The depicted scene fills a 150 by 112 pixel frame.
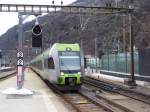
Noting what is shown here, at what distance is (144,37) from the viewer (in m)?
82.6

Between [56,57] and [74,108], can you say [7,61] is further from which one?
[74,108]

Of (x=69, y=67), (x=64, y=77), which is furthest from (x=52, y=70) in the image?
(x=64, y=77)

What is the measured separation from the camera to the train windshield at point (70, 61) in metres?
31.5

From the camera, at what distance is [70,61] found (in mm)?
31797

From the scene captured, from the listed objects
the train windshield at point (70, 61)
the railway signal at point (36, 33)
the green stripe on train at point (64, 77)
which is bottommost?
the green stripe on train at point (64, 77)

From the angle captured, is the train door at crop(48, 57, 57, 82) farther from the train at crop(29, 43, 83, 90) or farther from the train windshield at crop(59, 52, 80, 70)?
the train windshield at crop(59, 52, 80, 70)

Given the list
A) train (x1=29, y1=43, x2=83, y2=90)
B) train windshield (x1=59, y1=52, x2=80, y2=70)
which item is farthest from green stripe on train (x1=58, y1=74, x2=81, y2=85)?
train windshield (x1=59, y1=52, x2=80, y2=70)

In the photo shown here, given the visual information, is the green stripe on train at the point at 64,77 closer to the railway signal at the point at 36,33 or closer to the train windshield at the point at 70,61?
the train windshield at the point at 70,61

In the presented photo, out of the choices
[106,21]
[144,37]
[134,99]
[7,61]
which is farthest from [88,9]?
[7,61]

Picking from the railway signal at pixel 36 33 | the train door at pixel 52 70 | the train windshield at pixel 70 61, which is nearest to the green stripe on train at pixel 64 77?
the train windshield at pixel 70 61

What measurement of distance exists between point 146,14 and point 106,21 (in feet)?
62.3

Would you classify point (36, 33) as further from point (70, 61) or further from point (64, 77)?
point (70, 61)

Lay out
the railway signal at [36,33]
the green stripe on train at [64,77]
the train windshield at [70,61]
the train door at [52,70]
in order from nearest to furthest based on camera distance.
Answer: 1. the railway signal at [36,33]
2. the green stripe on train at [64,77]
3. the train windshield at [70,61]
4. the train door at [52,70]

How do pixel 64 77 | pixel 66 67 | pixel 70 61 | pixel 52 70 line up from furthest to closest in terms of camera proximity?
1. pixel 52 70
2. pixel 70 61
3. pixel 66 67
4. pixel 64 77
